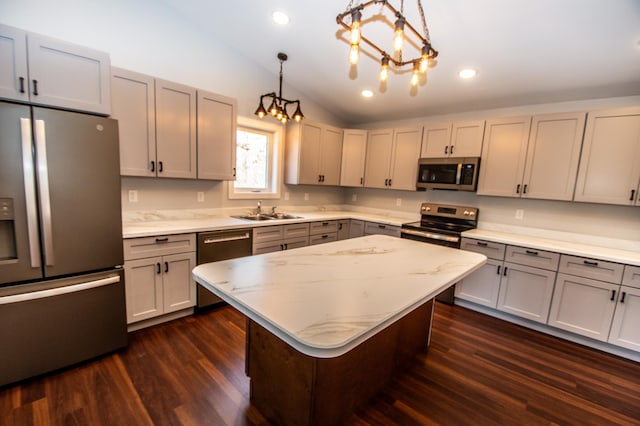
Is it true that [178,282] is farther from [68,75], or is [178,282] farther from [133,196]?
[68,75]

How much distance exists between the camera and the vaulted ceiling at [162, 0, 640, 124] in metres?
2.06

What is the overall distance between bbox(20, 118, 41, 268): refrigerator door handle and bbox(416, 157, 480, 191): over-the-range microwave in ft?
12.1

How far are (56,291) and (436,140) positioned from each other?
3928mm

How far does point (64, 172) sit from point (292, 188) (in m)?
2.72

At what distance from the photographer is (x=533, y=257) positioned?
9.14 feet

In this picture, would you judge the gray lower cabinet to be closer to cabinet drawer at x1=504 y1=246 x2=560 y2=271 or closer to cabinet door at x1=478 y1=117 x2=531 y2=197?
cabinet drawer at x1=504 y1=246 x2=560 y2=271

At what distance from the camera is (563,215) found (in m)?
3.07

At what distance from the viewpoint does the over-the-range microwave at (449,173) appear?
333cm

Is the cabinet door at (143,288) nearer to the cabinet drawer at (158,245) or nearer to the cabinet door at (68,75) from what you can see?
the cabinet drawer at (158,245)

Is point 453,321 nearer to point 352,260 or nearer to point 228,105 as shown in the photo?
point 352,260

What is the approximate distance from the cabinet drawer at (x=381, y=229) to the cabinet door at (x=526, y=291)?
127cm

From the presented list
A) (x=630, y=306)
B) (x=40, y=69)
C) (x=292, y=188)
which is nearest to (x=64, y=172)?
(x=40, y=69)

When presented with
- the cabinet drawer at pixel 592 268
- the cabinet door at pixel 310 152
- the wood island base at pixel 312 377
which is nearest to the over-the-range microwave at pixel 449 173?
the cabinet drawer at pixel 592 268

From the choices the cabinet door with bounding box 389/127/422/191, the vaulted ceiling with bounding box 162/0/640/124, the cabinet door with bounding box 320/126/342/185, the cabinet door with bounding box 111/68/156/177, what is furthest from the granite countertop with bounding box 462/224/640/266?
the cabinet door with bounding box 111/68/156/177
